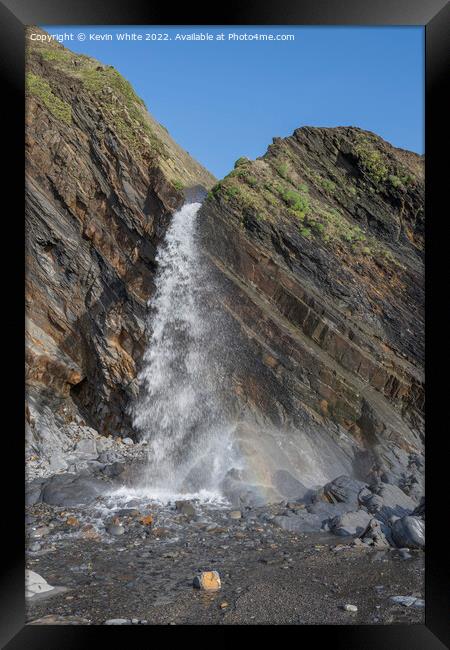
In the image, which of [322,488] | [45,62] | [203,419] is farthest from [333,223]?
[45,62]

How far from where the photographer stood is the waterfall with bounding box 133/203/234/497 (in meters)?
9.31

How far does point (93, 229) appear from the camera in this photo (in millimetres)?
12648

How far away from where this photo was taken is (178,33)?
18.3 feet

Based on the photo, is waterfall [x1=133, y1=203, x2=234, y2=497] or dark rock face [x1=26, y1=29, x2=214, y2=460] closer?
waterfall [x1=133, y1=203, x2=234, y2=497]

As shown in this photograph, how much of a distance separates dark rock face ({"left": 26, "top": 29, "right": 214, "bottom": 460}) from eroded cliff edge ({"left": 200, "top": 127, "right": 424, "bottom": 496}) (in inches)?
77.9

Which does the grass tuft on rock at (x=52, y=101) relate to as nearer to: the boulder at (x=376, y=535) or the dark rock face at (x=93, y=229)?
the dark rock face at (x=93, y=229)

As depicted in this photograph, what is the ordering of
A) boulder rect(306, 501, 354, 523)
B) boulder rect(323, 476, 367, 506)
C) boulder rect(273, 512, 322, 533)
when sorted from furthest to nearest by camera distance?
boulder rect(323, 476, 367, 506) → boulder rect(306, 501, 354, 523) → boulder rect(273, 512, 322, 533)

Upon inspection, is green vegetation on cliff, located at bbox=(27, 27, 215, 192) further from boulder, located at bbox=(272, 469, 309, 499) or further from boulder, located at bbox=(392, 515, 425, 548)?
boulder, located at bbox=(392, 515, 425, 548)

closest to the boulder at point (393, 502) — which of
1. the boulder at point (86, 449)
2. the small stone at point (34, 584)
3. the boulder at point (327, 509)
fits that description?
the boulder at point (327, 509)

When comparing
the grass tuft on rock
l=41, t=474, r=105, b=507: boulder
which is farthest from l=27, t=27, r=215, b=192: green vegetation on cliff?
l=41, t=474, r=105, b=507: boulder

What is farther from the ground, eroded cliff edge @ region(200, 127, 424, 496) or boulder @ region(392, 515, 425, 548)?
eroded cliff edge @ region(200, 127, 424, 496)
